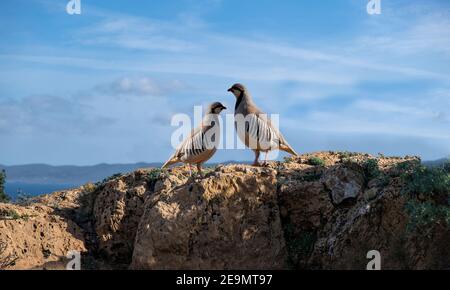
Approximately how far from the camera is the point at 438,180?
42.4 ft

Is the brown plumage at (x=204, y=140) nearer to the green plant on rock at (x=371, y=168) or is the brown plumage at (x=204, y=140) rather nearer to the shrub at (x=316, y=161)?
the shrub at (x=316, y=161)

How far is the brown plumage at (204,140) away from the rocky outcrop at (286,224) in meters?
0.77

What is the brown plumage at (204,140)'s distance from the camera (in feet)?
48.1

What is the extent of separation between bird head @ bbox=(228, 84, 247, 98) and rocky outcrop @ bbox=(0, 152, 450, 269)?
212 centimetres

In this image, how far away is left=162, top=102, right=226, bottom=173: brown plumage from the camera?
48.1 ft

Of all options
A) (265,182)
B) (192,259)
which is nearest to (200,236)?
(192,259)

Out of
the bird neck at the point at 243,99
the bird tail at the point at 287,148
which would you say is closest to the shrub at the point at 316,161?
the bird tail at the point at 287,148

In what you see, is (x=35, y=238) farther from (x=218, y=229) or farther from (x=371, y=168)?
(x=371, y=168)

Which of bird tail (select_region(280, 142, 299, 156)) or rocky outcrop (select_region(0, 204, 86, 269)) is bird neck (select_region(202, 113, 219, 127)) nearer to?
bird tail (select_region(280, 142, 299, 156))

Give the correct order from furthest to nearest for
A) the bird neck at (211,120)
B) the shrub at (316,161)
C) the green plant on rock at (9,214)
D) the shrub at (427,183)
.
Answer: the shrub at (316,161), the green plant on rock at (9,214), the bird neck at (211,120), the shrub at (427,183)

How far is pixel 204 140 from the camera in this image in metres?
14.7

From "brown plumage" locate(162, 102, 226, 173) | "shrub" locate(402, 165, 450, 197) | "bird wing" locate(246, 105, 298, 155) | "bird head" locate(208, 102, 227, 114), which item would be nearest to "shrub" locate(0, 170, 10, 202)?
"brown plumage" locate(162, 102, 226, 173)

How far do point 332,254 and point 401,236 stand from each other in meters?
1.54
